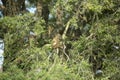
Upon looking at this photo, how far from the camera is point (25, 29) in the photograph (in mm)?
7691

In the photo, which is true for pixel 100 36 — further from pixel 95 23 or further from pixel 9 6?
pixel 9 6

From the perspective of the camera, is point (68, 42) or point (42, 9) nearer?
point (68, 42)


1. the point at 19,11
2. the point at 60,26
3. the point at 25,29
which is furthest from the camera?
the point at 19,11

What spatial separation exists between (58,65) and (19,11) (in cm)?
238

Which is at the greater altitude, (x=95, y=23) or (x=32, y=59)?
(x=95, y=23)

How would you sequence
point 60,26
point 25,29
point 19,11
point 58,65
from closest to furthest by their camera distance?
point 58,65, point 25,29, point 60,26, point 19,11

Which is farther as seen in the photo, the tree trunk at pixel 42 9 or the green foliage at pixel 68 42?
the tree trunk at pixel 42 9

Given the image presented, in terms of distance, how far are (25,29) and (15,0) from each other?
1752mm

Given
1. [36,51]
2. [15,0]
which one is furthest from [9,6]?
[36,51]

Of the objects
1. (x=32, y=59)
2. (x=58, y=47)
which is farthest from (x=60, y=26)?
(x=32, y=59)

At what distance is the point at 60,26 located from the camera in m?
8.41

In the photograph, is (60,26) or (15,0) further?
(15,0)

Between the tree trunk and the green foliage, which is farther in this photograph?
the tree trunk

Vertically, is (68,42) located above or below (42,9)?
below
